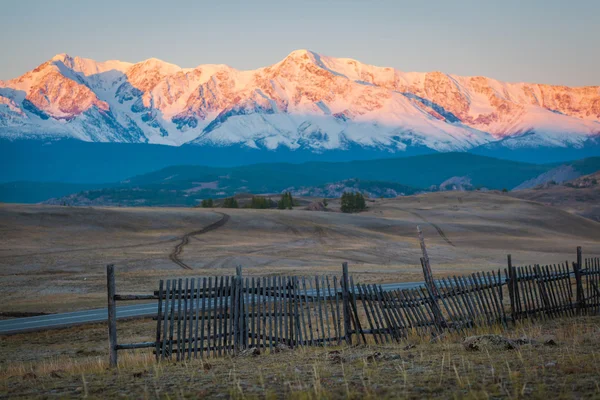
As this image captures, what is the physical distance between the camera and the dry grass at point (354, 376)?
10898 mm

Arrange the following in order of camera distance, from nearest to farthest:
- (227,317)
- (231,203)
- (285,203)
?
(227,317) → (231,203) → (285,203)

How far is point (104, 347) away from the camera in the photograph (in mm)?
23859

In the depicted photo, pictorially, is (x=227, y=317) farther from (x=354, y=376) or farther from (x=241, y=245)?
(x=241, y=245)

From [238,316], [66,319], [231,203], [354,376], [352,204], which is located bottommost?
[352,204]

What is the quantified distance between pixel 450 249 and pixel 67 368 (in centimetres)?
7085

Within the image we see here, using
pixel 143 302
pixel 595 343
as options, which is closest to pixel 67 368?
pixel 595 343

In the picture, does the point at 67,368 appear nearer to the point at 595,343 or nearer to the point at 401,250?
the point at 595,343

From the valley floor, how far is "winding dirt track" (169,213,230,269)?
0.36m

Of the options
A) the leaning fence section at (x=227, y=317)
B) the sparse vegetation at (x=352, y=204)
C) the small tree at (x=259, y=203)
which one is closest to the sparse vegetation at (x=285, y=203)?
the small tree at (x=259, y=203)

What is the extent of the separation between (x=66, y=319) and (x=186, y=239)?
55736mm

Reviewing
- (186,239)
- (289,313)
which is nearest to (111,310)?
(289,313)

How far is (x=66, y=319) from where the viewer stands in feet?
98.6

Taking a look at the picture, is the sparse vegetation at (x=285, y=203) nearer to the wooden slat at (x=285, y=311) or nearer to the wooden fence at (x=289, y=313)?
the wooden fence at (x=289, y=313)

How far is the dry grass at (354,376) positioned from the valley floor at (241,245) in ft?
70.3
